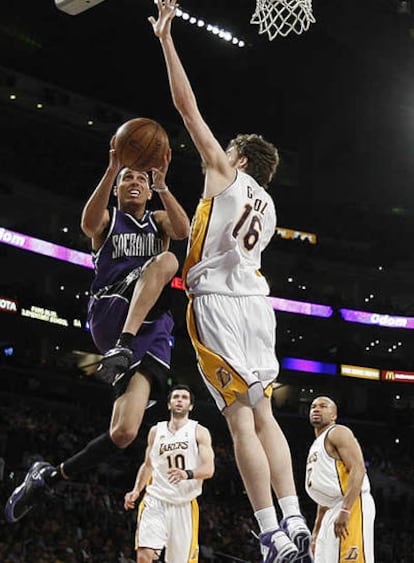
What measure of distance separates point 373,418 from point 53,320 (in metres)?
12.7

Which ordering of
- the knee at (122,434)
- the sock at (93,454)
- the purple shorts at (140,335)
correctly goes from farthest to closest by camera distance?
the purple shorts at (140,335) < the sock at (93,454) < the knee at (122,434)

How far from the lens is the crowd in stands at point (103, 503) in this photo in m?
14.2

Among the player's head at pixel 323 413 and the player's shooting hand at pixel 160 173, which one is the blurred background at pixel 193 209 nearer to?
the player's head at pixel 323 413

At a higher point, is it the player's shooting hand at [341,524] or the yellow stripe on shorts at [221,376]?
the yellow stripe on shorts at [221,376]

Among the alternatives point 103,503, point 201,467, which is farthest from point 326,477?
point 103,503

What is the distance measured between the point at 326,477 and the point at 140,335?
2.82 meters

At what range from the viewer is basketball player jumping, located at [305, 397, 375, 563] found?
739cm

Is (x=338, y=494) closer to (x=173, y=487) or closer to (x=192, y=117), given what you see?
(x=173, y=487)

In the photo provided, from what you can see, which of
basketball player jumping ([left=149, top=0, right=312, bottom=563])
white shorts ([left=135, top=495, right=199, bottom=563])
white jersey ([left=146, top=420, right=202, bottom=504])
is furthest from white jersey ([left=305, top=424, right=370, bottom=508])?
basketball player jumping ([left=149, top=0, right=312, bottom=563])

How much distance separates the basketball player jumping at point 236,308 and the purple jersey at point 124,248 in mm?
669

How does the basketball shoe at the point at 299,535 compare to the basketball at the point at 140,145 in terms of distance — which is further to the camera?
the basketball at the point at 140,145

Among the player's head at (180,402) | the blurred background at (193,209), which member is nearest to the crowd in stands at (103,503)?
the blurred background at (193,209)

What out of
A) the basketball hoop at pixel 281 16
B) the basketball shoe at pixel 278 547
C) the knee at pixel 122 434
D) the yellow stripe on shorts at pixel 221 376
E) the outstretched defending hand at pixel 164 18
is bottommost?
the basketball shoe at pixel 278 547

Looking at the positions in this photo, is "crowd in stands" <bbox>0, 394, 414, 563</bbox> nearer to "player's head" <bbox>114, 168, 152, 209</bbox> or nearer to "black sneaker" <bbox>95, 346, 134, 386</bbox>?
"player's head" <bbox>114, 168, 152, 209</bbox>
